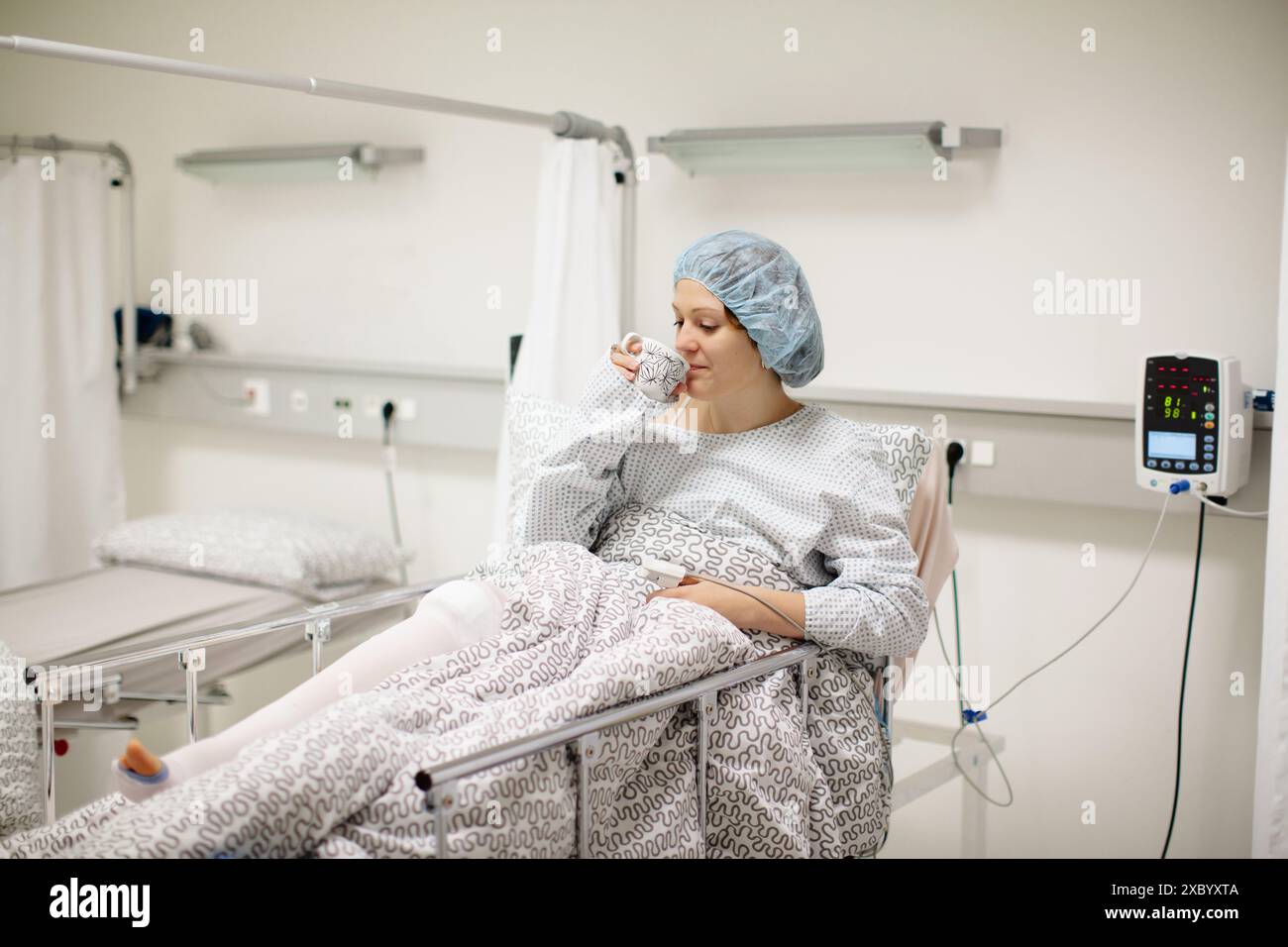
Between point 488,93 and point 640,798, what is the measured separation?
252cm

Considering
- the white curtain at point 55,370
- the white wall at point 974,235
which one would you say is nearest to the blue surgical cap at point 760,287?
the white wall at point 974,235

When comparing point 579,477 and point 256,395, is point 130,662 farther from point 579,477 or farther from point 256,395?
point 256,395

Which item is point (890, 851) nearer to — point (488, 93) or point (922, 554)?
point (922, 554)

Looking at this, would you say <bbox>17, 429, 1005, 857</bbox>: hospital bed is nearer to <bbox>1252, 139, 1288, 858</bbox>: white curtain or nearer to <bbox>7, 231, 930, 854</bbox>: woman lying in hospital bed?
<bbox>7, 231, 930, 854</bbox>: woman lying in hospital bed

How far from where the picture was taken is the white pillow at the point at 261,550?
11.1 ft

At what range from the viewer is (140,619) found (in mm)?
3035

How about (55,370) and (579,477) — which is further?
(55,370)

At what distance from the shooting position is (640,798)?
1745 mm

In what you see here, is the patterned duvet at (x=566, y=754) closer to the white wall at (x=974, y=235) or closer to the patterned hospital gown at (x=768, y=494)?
the patterned hospital gown at (x=768, y=494)

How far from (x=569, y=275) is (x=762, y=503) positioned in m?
1.07

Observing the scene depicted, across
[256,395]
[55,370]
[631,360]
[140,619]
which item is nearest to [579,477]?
[631,360]

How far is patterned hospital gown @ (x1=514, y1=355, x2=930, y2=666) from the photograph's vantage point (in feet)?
6.84

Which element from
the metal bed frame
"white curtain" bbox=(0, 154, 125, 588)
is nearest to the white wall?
the metal bed frame
